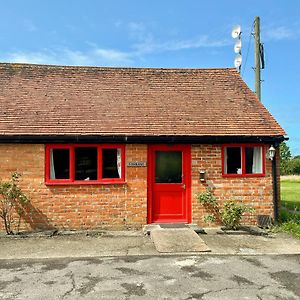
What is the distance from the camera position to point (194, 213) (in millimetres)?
9609

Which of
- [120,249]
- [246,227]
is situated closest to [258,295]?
[120,249]

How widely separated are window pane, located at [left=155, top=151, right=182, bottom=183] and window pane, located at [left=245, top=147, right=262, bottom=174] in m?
2.06

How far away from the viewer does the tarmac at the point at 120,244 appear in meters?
7.07

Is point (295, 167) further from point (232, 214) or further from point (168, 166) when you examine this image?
point (168, 166)

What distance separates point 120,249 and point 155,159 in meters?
3.17

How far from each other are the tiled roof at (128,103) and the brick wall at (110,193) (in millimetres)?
683

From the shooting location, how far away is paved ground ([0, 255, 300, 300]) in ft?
16.0

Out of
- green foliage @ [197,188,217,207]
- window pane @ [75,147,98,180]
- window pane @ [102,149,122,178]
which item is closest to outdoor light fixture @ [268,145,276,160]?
green foliage @ [197,188,217,207]

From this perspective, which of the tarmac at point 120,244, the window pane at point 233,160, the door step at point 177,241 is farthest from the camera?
the window pane at point 233,160

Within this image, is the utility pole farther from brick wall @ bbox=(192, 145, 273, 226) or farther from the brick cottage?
brick wall @ bbox=(192, 145, 273, 226)

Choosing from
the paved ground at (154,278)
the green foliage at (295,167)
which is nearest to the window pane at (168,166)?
the paved ground at (154,278)

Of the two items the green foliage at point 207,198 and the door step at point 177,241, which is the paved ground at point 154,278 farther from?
the green foliage at point 207,198

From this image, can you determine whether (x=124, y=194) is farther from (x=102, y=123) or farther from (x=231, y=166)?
(x=231, y=166)

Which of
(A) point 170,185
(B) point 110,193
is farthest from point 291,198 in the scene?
(B) point 110,193
